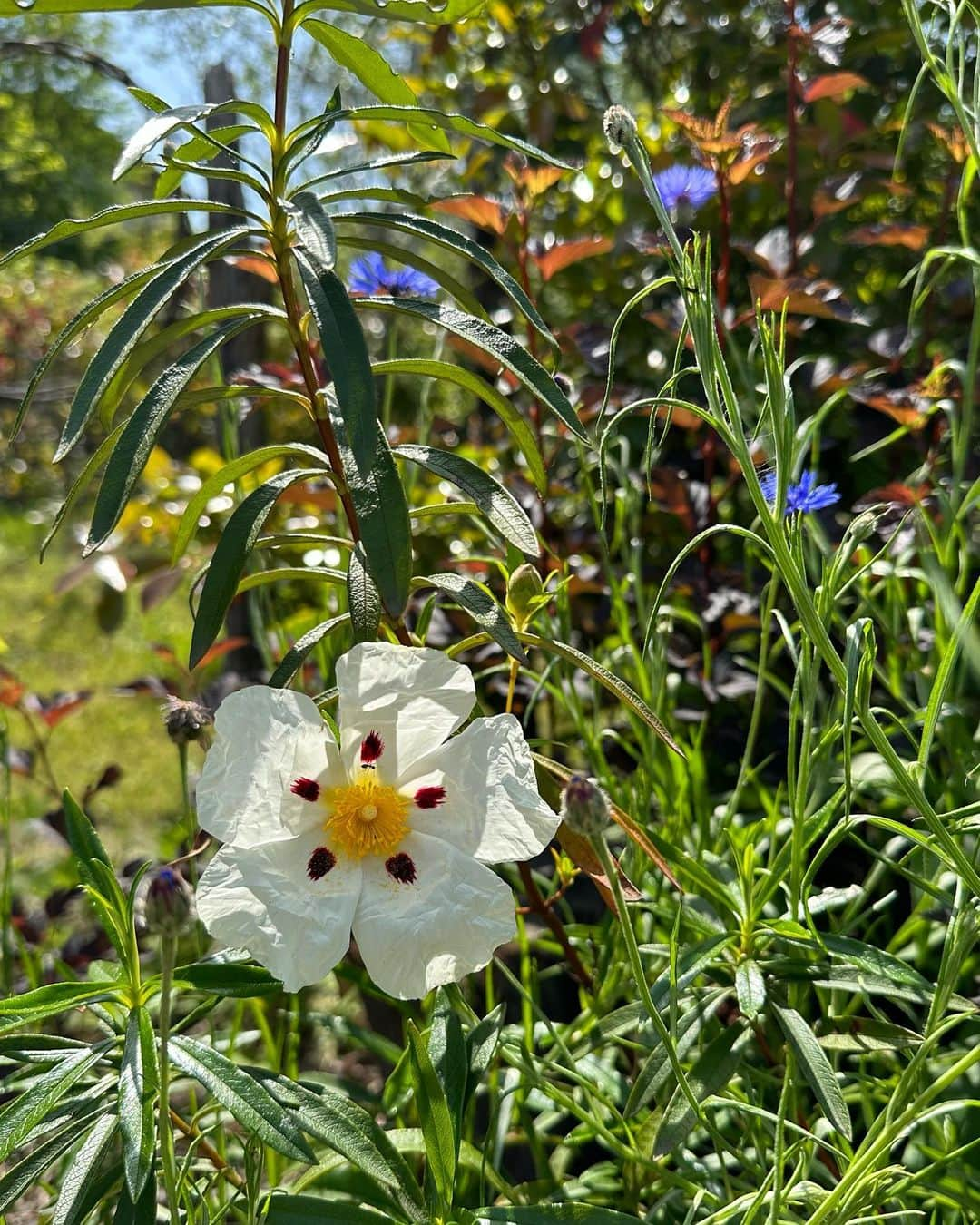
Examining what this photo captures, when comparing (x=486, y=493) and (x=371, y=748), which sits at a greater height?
(x=486, y=493)

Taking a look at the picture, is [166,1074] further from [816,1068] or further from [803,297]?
[803,297]

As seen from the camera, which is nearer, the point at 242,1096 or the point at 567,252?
the point at 242,1096

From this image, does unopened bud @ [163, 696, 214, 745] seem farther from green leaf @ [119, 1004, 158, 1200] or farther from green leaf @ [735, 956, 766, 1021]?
green leaf @ [735, 956, 766, 1021]

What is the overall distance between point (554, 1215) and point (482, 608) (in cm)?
44

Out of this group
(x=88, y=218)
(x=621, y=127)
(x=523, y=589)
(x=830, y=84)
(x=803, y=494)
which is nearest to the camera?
(x=621, y=127)

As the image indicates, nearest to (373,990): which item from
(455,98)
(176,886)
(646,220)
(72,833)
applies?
(72,833)

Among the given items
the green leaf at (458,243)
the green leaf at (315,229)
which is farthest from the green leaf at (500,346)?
the green leaf at (315,229)

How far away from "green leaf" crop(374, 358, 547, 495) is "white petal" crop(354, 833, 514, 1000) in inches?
12.8

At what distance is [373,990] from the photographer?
135cm

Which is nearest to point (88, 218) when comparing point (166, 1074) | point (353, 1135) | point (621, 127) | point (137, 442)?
point (137, 442)

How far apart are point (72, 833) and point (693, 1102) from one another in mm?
519

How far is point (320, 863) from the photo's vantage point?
88cm

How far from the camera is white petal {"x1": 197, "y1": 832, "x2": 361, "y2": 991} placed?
0.80m

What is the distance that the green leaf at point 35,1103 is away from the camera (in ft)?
2.55
